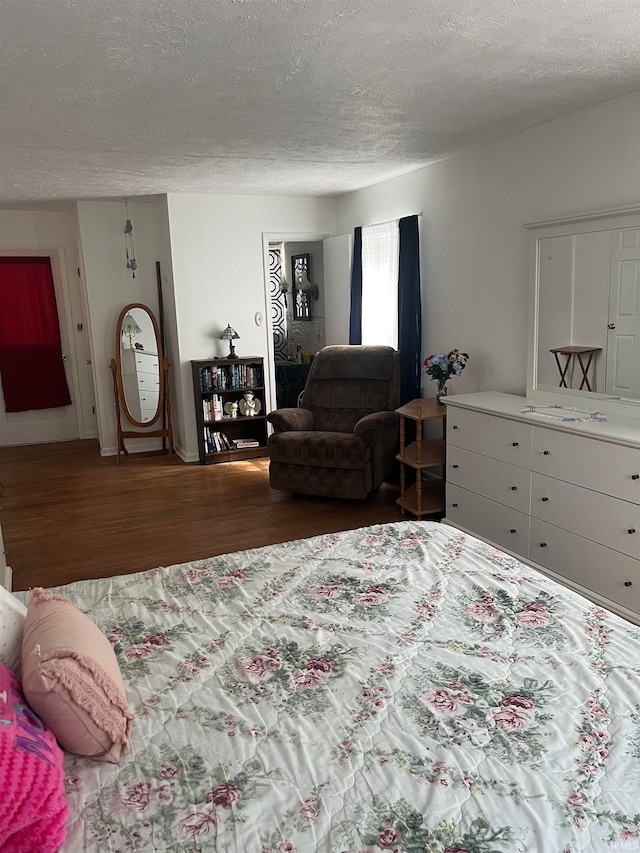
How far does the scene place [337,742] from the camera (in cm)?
138

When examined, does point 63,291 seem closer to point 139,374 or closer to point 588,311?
point 139,374

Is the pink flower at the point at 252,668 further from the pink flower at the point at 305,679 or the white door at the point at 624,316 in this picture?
the white door at the point at 624,316

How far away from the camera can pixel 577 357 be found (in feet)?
12.0

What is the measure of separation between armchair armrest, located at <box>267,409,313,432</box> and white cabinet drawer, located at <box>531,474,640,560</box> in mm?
2138

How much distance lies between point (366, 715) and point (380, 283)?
4.55 meters

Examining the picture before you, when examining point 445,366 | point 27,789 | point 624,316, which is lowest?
point 27,789

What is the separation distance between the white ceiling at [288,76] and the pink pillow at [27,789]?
6.40ft

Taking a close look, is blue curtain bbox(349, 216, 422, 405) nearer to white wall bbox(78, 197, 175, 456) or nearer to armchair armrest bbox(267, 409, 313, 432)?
armchair armrest bbox(267, 409, 313, 432)

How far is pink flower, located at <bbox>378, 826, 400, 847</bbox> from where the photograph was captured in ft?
3.70

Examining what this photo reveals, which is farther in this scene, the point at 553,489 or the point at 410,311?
the point at 410,311

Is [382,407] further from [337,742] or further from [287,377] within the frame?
[337,742]

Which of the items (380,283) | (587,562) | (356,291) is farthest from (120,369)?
(587,562)

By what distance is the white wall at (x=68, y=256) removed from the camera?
6637mm

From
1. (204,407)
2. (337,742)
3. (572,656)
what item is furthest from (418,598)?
(204,407)
